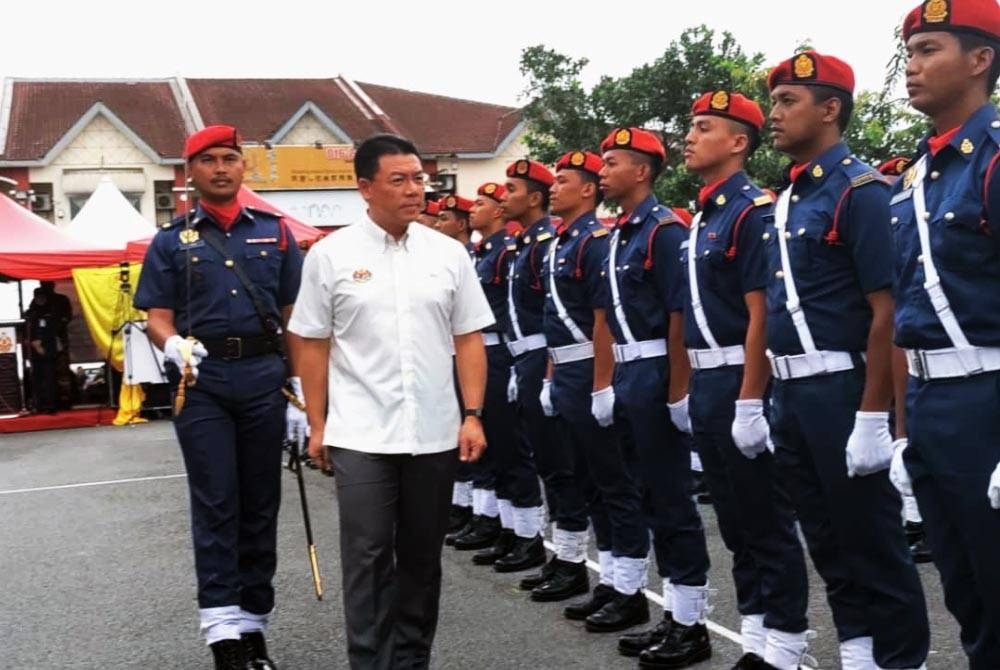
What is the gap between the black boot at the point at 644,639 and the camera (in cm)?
485

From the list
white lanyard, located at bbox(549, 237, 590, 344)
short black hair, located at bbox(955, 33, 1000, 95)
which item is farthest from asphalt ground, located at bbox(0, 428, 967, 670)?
short black hair, located at bbox(955, 33, 1000, 95)

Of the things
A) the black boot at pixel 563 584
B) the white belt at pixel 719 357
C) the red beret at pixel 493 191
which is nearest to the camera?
the white belt at pixel 719 357

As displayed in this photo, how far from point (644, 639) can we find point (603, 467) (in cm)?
91

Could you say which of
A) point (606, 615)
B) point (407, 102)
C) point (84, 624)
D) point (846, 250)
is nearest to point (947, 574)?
point (846, 250)

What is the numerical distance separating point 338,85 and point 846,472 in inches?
1556

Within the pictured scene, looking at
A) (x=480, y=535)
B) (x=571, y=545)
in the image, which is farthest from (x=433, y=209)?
(x=571, y=545)

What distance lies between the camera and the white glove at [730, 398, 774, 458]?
13.3 feet

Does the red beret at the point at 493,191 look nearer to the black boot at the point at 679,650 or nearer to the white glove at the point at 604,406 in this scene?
the white glove at the point at 604,406

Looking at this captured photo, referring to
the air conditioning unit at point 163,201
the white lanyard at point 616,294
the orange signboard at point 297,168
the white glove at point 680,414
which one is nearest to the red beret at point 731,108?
the white lanyard at point 616,294

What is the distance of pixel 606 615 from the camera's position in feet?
17.3

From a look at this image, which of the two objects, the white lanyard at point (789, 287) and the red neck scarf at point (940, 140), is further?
the white lanyard at point (789, 287)

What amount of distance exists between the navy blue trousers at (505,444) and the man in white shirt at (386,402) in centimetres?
265

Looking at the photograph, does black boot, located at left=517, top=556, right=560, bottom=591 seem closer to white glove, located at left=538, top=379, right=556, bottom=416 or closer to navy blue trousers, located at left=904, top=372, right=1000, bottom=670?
white glove, located at left=538, top=379, right=556, bottom=416

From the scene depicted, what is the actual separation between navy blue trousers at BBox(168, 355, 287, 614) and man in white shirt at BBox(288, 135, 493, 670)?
75cm
